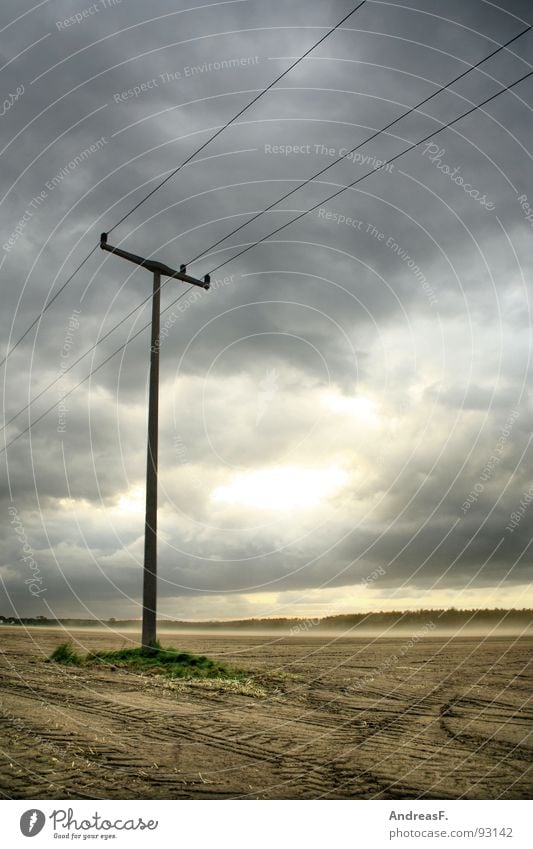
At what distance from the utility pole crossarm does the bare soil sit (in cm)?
1231

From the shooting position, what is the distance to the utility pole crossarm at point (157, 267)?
59.2ft

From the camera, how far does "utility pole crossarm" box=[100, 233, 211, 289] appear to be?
1805 cm

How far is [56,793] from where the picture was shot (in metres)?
5.68

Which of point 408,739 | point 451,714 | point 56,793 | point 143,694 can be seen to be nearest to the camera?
point 56,793

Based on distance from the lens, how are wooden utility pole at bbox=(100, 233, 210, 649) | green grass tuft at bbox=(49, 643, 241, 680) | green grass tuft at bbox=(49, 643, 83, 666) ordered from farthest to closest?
green grass tuft at bbox=(49, 643, 83, 666) → wooden utility pole at bbox=(100, 233, 210, 649) → green grass tuft at bbox=(49, 643, 241, 680)

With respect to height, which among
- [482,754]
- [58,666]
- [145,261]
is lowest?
[58,666]

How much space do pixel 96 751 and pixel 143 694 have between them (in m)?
5.00
